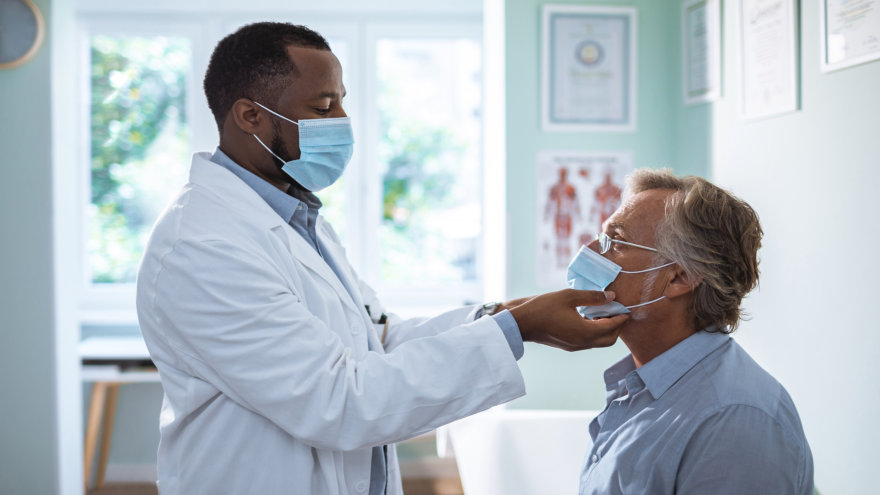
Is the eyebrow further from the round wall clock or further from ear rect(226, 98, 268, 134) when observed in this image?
the round wall clock

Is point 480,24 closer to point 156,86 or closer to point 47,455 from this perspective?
point 156,86

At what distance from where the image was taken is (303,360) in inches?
41.6

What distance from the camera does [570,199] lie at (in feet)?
8.70

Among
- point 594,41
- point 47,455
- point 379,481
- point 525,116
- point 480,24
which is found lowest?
point 47,455

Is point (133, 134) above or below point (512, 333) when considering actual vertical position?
above

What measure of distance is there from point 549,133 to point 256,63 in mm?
1567

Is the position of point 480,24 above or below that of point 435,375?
above

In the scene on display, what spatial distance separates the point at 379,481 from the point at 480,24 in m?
2.96

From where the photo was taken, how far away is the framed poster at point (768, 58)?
5.97 ft

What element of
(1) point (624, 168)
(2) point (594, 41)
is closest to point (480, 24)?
(2) point (594, 41)

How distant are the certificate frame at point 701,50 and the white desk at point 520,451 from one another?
1172 mm

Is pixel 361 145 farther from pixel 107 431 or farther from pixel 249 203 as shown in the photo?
pixel 249 203

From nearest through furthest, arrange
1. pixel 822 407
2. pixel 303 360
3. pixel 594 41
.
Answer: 1. pixel 303 360
2. pixel 822 407
3. pixel 594 41

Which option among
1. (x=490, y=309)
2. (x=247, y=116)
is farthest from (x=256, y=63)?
(x=490, y=309)
